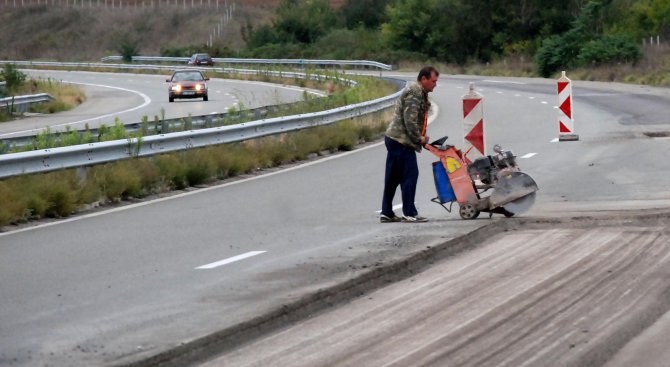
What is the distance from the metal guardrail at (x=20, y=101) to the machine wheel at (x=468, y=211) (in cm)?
3354

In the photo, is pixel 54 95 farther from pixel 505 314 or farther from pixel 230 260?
pixel 505 314

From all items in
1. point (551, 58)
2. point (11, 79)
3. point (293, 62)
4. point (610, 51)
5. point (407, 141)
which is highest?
point (407, 141)

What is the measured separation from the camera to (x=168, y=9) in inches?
5527

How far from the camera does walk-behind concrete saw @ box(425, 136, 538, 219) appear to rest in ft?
44.7

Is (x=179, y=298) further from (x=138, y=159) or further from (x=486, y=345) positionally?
(x=138, y=159)

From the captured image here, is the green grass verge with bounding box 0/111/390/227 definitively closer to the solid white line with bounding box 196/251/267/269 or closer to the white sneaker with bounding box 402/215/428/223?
the solid white line with bounding box 196/251/267/269

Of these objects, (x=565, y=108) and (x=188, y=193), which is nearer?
(x=188, y=193)

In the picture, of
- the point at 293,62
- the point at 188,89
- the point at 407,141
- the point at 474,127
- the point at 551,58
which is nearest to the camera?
the point at 407,141

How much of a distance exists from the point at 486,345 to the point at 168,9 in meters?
135

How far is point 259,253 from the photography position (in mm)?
12219

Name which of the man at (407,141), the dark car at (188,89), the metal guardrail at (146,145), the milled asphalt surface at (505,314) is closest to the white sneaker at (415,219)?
the man at (407,141)

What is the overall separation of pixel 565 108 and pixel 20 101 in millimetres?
27239

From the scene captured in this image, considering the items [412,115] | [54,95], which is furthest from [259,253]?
[54,95]

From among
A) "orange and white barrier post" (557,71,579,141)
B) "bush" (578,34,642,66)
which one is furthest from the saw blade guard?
"bush" (578,34,642,66)
